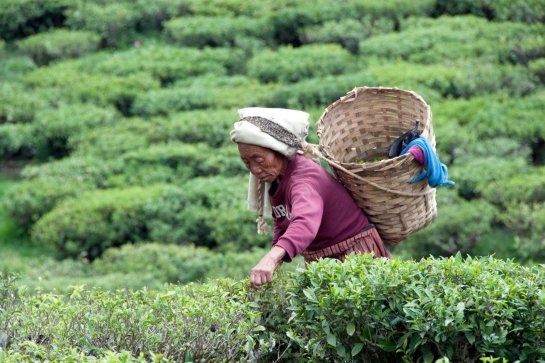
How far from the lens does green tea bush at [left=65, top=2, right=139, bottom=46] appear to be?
16219 millimetres

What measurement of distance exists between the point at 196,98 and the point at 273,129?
8485 mm

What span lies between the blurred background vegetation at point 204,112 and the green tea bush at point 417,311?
4.60m

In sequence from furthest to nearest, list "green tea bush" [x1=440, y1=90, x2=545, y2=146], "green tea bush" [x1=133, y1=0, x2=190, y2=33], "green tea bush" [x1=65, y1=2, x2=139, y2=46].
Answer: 1. "green tea bush" [x1=133, y1=0, x2=190, y2=33]
2. "green tea bush" [x1=65, y1=2, x2=139, y2=46]
3. "green tea bush" [x1=440, y1=90, x2=545, y2=146]

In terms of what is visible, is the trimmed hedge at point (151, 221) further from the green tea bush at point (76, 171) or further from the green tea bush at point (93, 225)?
the green tea bush at point (76, 171)

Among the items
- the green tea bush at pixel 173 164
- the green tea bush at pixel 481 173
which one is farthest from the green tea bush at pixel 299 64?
the green tea bush at pixel 481 173

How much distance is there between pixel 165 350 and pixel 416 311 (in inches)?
40.1

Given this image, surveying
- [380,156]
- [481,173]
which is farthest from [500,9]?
[380,156]

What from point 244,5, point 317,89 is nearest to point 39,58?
point 244,5

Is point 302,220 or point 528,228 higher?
point 302,220

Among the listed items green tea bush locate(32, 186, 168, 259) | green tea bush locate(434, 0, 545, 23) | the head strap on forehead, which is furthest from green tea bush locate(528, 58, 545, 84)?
the head strap on forehead

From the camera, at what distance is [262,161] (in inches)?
202

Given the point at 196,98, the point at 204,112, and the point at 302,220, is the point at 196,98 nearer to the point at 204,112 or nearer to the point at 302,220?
the point at 204,112

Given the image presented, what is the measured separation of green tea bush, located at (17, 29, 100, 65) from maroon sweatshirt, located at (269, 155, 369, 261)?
10.7m

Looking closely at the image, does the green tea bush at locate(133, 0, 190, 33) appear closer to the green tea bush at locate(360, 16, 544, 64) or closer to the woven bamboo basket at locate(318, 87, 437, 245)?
the green tea bush at locate(360, 16, 544, 64)
